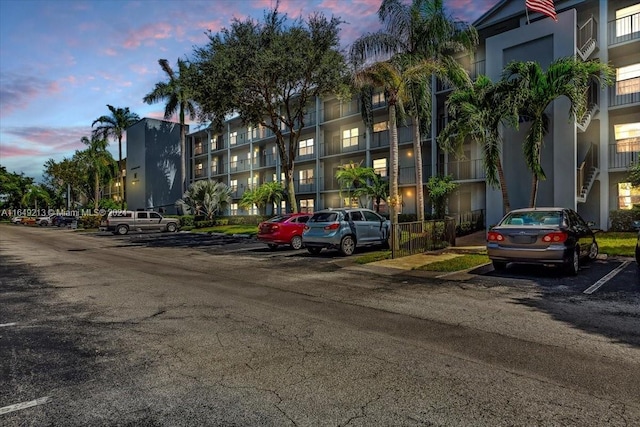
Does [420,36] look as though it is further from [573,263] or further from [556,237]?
[573,263]

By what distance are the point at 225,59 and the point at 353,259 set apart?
13.4 meters

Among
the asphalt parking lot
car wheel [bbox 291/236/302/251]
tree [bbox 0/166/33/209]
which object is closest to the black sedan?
the asphalt parking lot

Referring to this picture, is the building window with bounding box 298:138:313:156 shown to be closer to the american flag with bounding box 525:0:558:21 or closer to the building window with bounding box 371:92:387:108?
the building window with bounding box 371:92:387:108

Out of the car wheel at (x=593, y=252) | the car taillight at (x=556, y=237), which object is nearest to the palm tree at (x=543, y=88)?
the car wheel at (x=593, y=252)

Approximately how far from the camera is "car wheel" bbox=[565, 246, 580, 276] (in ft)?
31.1

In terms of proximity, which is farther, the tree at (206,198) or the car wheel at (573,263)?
the tree at (206,198)

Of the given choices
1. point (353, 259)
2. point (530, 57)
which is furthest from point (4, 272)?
point (530, 57)

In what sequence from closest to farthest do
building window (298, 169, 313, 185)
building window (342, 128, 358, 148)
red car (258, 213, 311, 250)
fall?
1. red car (258, 213, 311, 250)
2. building window (342, 128, 358, 148)
3. building window (298, 169, 313, 185)

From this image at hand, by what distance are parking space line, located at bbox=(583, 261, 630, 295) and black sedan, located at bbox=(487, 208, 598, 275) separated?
2.15 ft

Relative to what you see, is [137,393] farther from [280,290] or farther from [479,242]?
[479,242]

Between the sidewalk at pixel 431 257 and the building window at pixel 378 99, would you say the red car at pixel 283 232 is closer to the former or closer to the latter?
the sidewalk at pixel 431 257

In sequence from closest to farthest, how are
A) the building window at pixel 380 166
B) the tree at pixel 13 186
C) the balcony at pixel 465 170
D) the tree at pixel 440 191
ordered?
the tree at pixel 440 191 → the balcony at pixel 465 170 → the building window at pixel 380 166 → the tree at pixel 13 186

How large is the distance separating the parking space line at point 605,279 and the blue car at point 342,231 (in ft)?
25.3

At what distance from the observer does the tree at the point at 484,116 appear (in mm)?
16062
